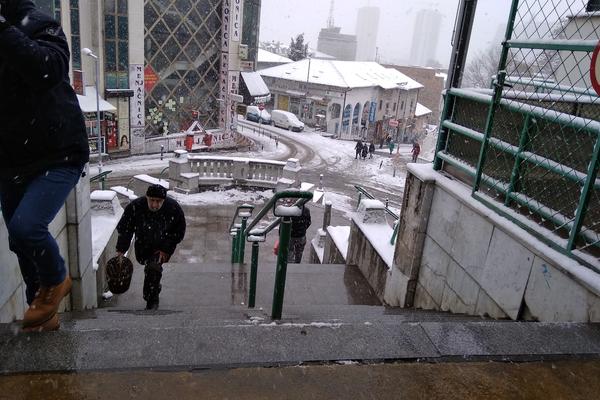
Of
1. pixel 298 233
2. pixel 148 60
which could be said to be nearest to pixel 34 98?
pixel 298 233

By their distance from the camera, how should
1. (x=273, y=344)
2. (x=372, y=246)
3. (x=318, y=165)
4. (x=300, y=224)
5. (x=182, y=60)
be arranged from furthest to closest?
(x=318, y=165)
(x=182, y=60)
(x=300, y=224)
(x=372, y=246)
(x=273, y=344)

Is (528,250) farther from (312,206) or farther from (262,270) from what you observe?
(312,206)

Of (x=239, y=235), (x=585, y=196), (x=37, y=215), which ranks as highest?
(x=585, y=196)

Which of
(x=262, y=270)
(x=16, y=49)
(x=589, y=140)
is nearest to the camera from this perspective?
(x=16, y=49)

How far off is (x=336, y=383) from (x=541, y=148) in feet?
9.24

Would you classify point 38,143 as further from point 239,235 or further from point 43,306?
point 239,235

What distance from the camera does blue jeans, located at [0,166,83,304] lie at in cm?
237

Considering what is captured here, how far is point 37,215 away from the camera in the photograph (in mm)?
2400

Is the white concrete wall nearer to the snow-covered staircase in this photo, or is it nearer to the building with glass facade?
the snow-covered staircase

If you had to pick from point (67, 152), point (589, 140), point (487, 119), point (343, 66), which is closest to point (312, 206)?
point (487, 119)

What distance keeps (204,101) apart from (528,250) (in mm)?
25981

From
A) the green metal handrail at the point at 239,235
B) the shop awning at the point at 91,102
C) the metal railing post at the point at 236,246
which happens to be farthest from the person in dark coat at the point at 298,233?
the shop awning at the point at 91,102

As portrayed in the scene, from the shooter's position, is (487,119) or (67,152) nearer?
(67,152)

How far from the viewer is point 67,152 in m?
2.58
